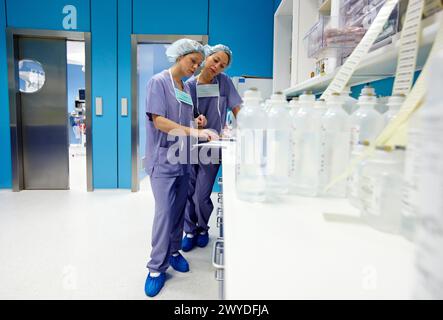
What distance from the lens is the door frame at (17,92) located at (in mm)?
3998

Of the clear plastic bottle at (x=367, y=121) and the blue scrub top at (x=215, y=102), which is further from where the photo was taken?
the blue scrub top at (x=215, y=102)

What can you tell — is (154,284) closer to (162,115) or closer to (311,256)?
(162,115)

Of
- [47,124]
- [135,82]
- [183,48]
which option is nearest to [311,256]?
[183,48]

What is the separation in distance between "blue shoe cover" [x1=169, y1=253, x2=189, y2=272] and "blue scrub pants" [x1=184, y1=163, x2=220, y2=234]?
0.45 metres

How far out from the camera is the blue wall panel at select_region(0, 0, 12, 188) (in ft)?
13.1

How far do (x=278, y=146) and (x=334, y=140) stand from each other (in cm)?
15

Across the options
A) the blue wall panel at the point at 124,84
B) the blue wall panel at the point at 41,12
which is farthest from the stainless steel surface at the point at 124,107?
the blue wall panel at the point at 41,12

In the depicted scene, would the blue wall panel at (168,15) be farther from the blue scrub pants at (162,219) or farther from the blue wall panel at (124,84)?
the blue scrub pants at (162,219)

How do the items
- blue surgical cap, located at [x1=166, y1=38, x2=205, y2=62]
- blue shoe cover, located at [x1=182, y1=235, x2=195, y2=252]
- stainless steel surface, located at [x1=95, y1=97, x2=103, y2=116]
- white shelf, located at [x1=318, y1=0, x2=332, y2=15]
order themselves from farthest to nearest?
stainless steel surface, located at [x1=95, y1=97, x2=103, y2=116] → blue shoe cover, located at [x1=182, y1=235, x2=195, y2=252] → white shelf, located at [x1=318, y1=0, x2=332, y2=15] → blue surgical cap, located at [x1=166, y1=38, x2=205, y2=62]

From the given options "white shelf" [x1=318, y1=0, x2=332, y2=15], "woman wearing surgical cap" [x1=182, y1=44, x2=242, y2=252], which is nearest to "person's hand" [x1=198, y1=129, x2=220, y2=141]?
"woman wearing surgical cap" [x1=182, y1=44, x2=242, y2=252]

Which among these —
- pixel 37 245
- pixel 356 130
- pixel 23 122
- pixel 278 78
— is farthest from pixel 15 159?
pixel 356 130

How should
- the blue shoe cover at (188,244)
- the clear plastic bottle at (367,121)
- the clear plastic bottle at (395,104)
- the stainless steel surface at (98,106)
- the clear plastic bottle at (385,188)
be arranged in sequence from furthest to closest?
the stainless steel surface at (98,106)
the blue shoe cover at (188,244)
the clear plastic bottle at (367,121)
the clear plastic bottle at (395,104)
the clear plastic bottle at (385,188)

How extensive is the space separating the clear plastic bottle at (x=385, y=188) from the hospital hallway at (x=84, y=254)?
135 centimetres

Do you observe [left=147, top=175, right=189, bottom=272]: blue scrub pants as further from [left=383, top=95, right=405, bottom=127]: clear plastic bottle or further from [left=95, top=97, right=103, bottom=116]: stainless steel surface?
[left=95, top=97, right=103, bottom=116]: stainless steel surface
